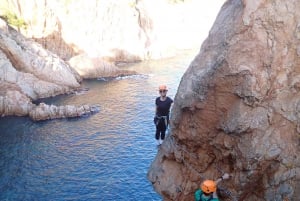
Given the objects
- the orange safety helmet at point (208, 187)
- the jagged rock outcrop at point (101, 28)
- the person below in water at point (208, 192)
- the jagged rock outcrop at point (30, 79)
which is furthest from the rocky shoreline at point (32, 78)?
the orange safety helmet at point (208, 187)

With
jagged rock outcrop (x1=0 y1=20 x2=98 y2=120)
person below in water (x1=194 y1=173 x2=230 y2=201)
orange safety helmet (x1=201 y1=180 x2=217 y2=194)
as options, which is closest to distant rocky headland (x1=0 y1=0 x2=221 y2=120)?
jagged rock outcrop (x1=0 y1=20 x2=98 y2=120)

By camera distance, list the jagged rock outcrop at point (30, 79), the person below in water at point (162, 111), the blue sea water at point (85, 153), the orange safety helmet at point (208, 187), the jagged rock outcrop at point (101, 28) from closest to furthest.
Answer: the orange safety helmet at point (208, 187) < the person below in water at point (162, 111) < the blue sea water at point (85, 153) < the jagged rock outcrop at point (30, 79) < the jagged rock outcrop at point (101, 28)

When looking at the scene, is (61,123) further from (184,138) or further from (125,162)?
(184,138)

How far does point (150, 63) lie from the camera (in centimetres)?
5284

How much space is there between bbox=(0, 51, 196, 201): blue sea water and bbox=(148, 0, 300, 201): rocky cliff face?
964 cm

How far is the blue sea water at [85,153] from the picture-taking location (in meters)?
19.8

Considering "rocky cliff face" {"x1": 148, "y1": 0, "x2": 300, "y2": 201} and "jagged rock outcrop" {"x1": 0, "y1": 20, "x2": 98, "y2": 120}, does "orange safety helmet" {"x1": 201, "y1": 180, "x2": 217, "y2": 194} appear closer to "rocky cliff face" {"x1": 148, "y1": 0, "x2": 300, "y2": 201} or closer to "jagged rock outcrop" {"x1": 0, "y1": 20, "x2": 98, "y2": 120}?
"rocky cliff face" {"x1": 148, "y1": 0, "x2": 300, "y2": 201}

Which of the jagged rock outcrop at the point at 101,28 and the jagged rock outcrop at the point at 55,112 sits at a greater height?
the jagged rock outcrop at the point at 101,28

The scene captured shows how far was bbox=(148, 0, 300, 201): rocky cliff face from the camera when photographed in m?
9.39

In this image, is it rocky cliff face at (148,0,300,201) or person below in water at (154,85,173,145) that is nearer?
rocky cliff face at (148,0,300,201)

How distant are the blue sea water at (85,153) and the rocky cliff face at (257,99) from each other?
9640mm

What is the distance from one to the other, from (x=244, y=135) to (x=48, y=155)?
1726 centimetres

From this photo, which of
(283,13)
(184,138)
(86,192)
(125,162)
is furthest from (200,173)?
(125,162)

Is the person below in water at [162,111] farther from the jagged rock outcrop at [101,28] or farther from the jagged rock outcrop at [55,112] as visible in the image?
the jagged rock outcrop at [101,28]
